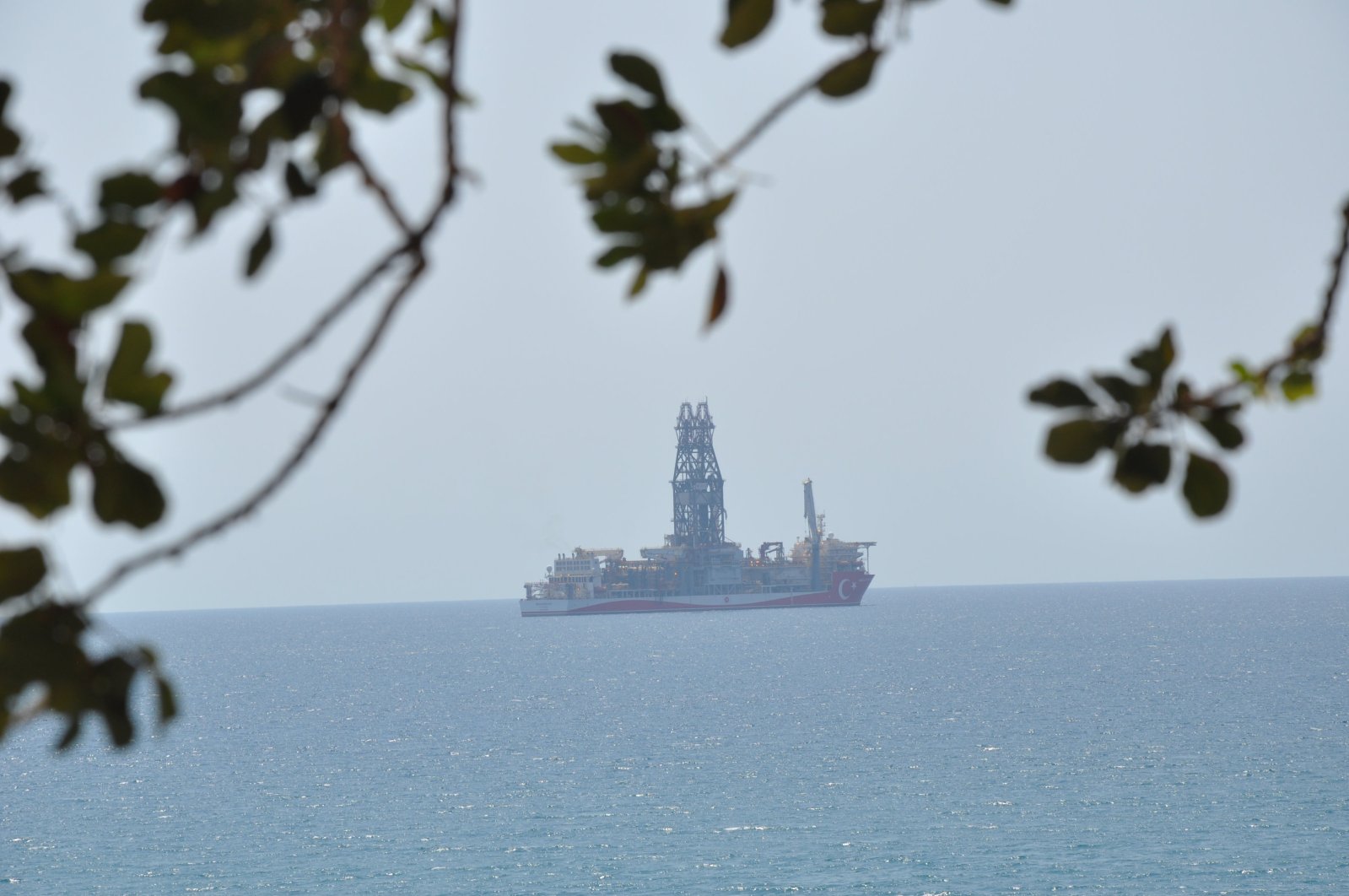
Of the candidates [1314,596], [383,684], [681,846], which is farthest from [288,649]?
[1314,596]

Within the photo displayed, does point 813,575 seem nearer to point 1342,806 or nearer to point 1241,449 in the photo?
point 1342,806

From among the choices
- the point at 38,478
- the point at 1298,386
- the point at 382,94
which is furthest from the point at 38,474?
the point at 1298,386

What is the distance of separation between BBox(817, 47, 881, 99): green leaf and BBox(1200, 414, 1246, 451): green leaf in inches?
13.7

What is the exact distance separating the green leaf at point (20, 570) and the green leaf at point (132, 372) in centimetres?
10

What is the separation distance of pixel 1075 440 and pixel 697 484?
8293 centimetres

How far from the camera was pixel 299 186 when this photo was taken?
95 cm

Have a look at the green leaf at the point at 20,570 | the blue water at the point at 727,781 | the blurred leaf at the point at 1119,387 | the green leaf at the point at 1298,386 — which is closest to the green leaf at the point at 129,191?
the green leaf at the point at 20,570

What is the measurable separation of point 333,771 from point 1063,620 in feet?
276

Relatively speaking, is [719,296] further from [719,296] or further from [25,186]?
[25,186]

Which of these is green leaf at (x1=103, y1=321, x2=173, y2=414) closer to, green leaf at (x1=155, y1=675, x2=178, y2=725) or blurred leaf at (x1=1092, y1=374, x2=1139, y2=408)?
green leaf at (x1=155, y1=675, x2=178, y2=725)

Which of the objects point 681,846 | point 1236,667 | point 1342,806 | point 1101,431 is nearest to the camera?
point 1101,431

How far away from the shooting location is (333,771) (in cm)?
4156

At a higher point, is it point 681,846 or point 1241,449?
point 1241,449

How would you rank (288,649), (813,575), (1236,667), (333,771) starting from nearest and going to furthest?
(333,771) → (1236,667) → (813,575) → (288,649)
